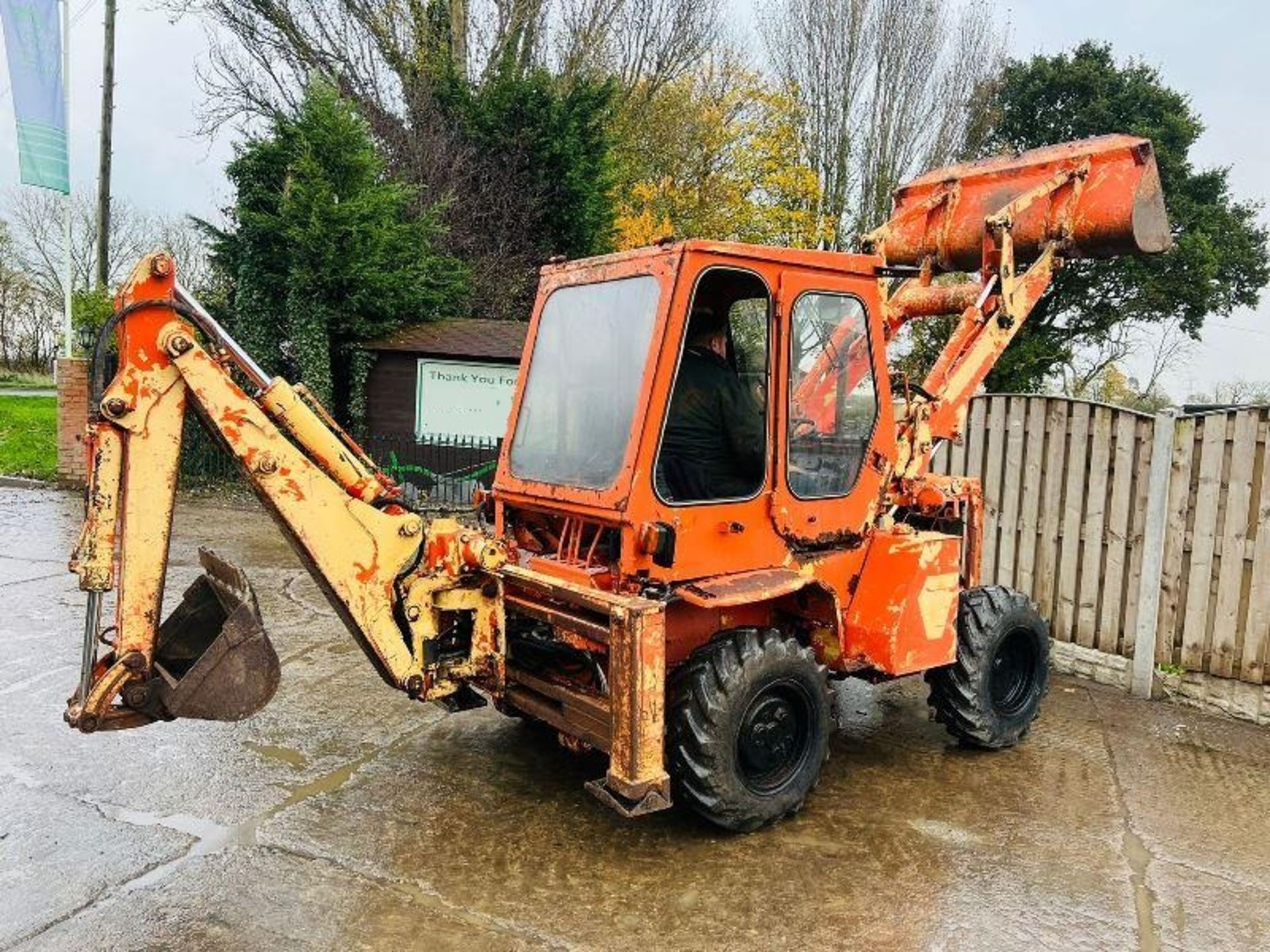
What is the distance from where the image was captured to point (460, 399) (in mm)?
13852

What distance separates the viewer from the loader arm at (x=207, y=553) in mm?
3297

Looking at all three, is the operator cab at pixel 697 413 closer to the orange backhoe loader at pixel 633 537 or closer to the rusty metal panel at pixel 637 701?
the orange backhoe loader at pixel 633 537

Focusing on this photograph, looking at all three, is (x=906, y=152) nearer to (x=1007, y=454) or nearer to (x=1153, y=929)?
(x=1007, y=454)

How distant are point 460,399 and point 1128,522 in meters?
9.67

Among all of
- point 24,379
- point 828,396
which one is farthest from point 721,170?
point 24,379

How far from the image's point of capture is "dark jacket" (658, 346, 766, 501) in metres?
4.03

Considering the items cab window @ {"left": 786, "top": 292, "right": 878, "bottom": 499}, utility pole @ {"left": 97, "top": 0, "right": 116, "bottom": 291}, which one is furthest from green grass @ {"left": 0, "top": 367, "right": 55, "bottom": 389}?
cab window @ {"left": 786, "top": 292, "right": 878, "bottom": 499}

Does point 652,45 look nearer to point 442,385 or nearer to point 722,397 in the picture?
point 442,385

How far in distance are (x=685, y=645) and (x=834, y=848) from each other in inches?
40.2

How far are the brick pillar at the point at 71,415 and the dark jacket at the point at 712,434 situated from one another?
12.2m

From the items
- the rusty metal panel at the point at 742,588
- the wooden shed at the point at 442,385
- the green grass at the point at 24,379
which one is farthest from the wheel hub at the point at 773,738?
the green grass at the point at 24,379

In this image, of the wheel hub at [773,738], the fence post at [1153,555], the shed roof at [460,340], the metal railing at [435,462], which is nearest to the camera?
the wheel hub at [773,738]

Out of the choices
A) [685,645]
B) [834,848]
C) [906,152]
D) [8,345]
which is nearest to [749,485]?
[685,645]

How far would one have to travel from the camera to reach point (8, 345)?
128ft
